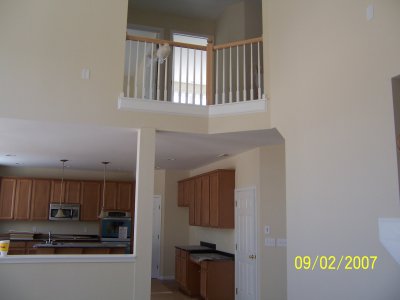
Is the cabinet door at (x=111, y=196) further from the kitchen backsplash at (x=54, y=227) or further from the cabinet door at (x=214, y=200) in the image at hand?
the cabinet door at (x=214, y=200)

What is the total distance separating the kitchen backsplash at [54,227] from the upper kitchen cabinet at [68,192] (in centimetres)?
66

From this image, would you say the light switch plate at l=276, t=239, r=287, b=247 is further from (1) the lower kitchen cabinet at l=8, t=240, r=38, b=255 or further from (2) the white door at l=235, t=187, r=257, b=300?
(1) the lower kitchen cabinet at l=8, t=240, r=38, b=255

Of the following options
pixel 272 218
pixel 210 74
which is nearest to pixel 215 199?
pixel 272 218

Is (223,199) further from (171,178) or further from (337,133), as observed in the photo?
(337,133)

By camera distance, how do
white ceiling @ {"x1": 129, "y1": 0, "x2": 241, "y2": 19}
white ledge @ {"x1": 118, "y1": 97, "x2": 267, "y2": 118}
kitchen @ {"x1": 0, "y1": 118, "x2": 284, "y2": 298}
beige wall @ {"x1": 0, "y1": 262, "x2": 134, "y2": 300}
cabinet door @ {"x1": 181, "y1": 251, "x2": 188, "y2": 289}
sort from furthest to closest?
cabinet door @ {"x1": 181, "y1": 251, "x2": 188, "y2": 289} → white ceiling @ {"x1": 129, "y1": 0, "x2": 241, "y2": 19} → kitchen @ {"x1": 0, "y1": 118, "x2": 284, "y2": 298} → white ledge @ {"x1": 118, "y1": 97, "x2": 267, "y2": 118} → beige wall @ {"x1": 0, "y1": 262, "x2": 134, "y2": 300}

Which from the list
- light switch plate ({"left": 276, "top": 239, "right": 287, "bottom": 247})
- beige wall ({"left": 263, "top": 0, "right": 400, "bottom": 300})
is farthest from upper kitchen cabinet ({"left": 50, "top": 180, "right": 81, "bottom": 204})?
beige wall ({"left": 263, "top": 0, "right": 400, "bottom": 300})

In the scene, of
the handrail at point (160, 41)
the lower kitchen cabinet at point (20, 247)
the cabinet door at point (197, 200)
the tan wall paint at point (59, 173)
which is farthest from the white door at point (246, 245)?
the lower kitchen cabinet at point (20, 247)

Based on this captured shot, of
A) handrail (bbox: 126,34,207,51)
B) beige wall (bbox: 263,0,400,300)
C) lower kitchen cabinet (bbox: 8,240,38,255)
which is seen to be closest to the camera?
beige wall (bbox: 263,0,400,300)

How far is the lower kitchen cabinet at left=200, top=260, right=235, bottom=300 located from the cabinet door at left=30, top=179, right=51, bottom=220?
4846mm

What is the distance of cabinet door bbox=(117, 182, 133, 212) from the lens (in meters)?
10.3

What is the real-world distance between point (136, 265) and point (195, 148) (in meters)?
2.33

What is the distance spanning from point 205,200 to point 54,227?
4598mm

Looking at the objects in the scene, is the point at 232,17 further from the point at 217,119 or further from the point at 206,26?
the point at 217,119

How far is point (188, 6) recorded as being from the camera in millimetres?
7535
